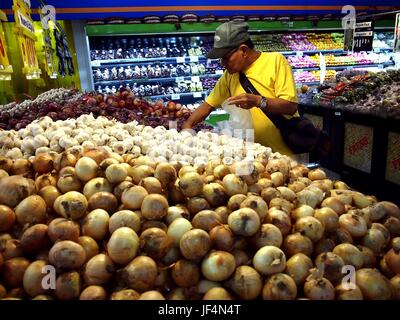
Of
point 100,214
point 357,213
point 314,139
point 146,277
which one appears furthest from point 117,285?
point 314,139

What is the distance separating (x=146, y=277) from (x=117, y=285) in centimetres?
11

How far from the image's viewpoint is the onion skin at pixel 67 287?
1.06 metres

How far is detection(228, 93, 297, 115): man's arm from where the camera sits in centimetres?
258

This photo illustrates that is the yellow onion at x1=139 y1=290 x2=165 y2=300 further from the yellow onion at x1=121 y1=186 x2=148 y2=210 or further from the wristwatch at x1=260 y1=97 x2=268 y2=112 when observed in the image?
the wristwatch at x1=260 y1=97 x2=268 y2=112

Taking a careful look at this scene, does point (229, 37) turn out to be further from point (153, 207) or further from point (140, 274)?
point (140, 274)

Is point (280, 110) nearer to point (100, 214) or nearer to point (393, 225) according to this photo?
point (393, 225)

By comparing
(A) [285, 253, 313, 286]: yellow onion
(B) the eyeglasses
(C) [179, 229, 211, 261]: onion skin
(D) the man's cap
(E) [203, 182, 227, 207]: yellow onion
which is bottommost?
(A) [285, 253, 313, 286]: yellow onion

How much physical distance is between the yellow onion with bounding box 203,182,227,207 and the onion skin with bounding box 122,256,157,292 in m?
0.39

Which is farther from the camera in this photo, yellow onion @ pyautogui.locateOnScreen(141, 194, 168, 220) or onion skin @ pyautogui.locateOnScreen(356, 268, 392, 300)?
yellow onion @ pyautogui.locateOnScreen(141, 194, 168, 220)

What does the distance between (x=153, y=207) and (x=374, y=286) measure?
0.74 metres

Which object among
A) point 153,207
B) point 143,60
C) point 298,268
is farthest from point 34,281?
point 143,60

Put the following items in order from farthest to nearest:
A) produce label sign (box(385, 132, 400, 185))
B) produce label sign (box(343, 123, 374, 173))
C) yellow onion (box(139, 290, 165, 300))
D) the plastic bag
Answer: produce label sign (box(343, 123, 374, 173)) < produce label sign (box(385, 132, 400, 185)) < the plastic bag < yellow onion (box(139, 290, 165, 300))

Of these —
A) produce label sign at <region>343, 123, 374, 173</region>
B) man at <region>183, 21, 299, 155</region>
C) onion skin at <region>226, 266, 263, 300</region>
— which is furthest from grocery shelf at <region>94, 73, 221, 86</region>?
onion skin at <region>226, 266, 263, 300</region>

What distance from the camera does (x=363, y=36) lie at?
7094 mm
